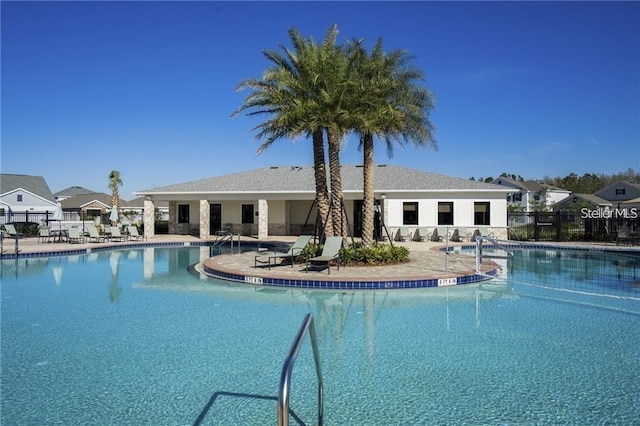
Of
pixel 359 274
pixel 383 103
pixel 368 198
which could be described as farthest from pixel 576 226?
pixel 359 274

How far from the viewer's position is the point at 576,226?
98.0ft

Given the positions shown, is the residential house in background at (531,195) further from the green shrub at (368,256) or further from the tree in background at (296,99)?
the tree in background at (296,99)

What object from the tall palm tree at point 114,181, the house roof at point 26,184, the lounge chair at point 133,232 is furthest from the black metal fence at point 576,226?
the house roof at point 26,184

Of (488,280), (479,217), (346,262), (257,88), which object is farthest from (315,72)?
(479,217)

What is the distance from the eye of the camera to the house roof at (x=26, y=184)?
52125 mm

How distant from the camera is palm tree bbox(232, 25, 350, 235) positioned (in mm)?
15773

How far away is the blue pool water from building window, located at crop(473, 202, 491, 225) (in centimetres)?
1540

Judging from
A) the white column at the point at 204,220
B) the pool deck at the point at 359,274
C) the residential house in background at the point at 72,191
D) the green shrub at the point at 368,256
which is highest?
the residential house in background at the point at 72,191

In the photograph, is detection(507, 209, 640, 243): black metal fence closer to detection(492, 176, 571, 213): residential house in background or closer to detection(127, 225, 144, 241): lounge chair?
detection(127, 225, 144, 241): lounge chair

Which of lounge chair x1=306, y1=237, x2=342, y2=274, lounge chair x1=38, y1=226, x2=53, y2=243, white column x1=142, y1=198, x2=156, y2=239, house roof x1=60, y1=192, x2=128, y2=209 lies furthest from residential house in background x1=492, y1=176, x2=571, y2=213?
lounge chair x1=38, y1=226, x2=53, y2=243

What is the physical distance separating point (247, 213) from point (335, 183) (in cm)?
1822

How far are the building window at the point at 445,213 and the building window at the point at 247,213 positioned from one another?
1342cm

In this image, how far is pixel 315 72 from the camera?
630 inches

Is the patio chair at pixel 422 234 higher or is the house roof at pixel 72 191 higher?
the house roof at pixel 72 191
